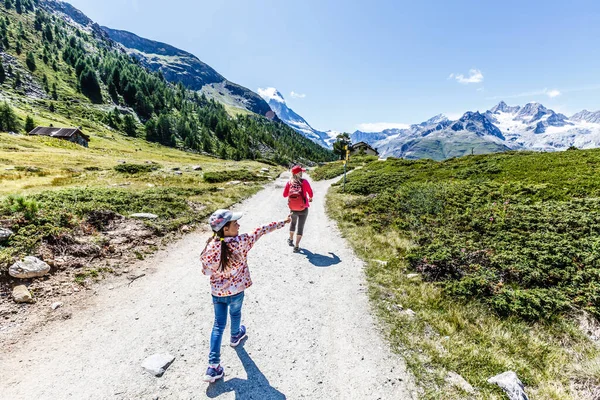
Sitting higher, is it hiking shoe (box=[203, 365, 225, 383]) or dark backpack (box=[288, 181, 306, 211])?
dark backpack (box=[288, 181, 306, 211])

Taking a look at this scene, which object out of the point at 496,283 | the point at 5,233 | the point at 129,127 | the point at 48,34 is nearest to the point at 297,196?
the point at 496,283

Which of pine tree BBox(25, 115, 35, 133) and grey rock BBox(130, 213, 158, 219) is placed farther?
pine tree BBox(25, 115, 35, 133)

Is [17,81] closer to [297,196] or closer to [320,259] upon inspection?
[297,196]

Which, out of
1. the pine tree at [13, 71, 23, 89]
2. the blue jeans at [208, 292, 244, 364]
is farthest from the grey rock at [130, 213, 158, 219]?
the pine tree at [13, 71, 23, 89]

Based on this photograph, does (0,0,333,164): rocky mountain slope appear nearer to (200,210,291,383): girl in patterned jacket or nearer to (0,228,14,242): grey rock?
(0,228,14,242): grey rock

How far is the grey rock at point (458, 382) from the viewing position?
14.9 feet

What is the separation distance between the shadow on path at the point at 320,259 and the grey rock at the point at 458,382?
17.0 feet

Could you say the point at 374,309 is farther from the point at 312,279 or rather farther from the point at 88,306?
the point at 88,306

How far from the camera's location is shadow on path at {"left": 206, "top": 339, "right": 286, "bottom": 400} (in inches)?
175

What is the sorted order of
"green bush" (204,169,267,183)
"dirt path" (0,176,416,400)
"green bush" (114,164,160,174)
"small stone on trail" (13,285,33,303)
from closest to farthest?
"dirt path" (0,176,416,400), "small stone on trail" (13,285,33,303), "green bush" (204,169,267,183), "green bush" (114,164,160,174)

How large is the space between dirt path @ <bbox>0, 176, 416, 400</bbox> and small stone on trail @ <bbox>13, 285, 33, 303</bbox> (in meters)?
0.91

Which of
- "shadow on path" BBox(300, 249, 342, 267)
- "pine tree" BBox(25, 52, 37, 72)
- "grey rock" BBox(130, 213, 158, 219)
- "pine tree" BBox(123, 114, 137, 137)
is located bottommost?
"grey rock" BBox(130, 213, 158, 219)

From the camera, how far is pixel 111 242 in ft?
33.7

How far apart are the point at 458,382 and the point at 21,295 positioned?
10.1m
